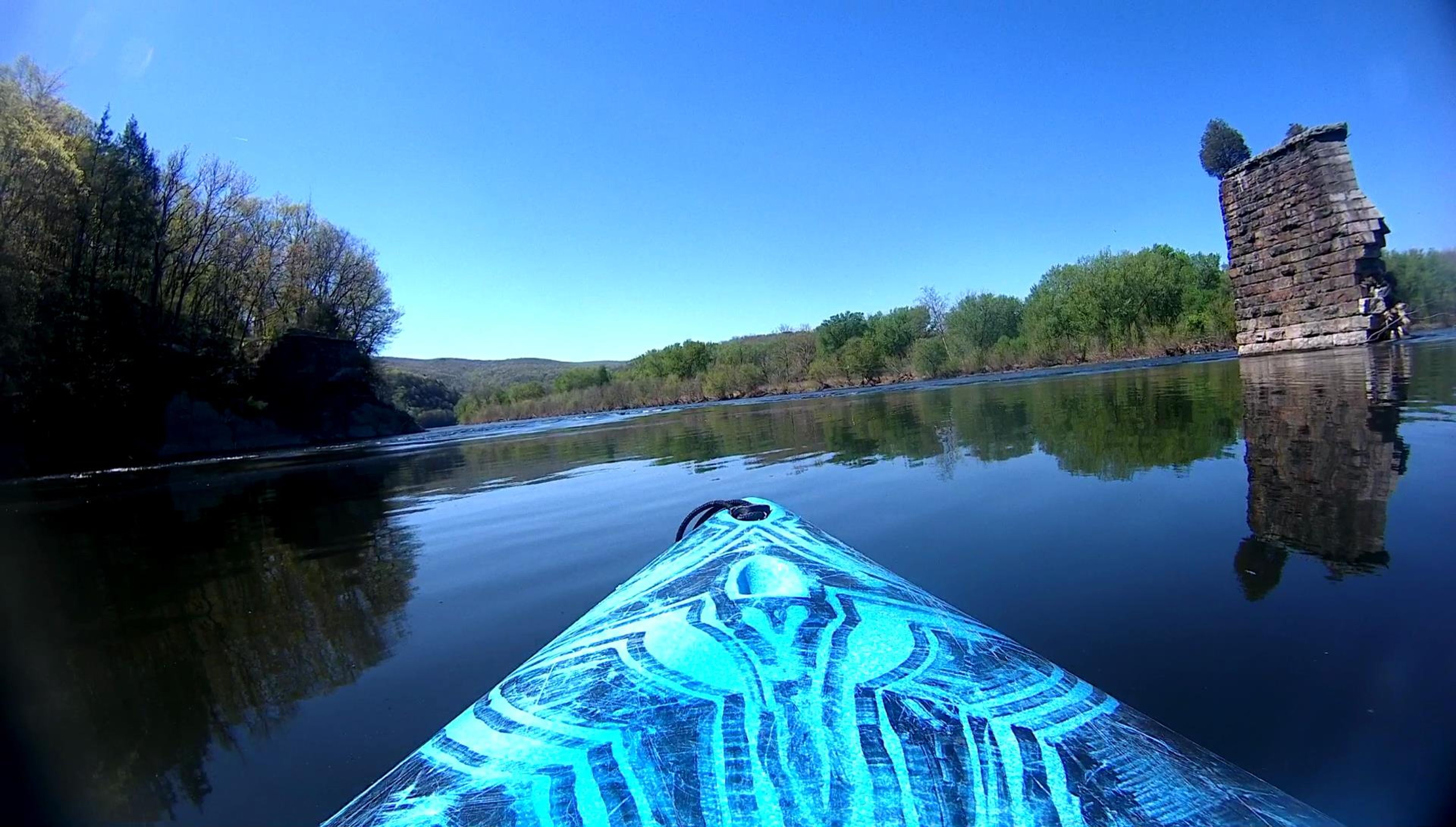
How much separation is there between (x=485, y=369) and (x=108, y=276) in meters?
128

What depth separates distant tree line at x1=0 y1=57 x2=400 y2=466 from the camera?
65.2ft

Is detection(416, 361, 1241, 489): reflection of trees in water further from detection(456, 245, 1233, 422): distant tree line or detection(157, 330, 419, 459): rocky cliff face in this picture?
detection(157, 330, 419, 459): rocky cliff face

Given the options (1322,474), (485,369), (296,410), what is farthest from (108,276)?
(485,369)

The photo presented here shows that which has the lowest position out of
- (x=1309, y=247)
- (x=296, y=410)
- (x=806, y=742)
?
(x=806, y=742)

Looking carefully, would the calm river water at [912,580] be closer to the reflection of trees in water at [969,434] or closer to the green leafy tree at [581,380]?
the reflection of trees in water at [969,434]

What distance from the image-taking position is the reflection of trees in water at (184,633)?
2240 mm

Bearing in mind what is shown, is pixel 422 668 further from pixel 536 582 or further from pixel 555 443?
pixel 555 443

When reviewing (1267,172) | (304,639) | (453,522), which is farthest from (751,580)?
(1267,172)

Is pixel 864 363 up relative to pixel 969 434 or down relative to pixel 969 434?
up

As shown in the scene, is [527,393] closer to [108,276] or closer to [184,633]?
[108,276]

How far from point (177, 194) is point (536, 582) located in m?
36.9

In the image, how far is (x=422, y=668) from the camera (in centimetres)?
274

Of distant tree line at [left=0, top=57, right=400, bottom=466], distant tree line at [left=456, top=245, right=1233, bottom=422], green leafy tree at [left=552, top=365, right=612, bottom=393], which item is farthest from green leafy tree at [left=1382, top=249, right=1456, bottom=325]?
green leafy tree at [left=552, top=365, right=612, bottom=393]

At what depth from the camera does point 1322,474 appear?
393 cm
